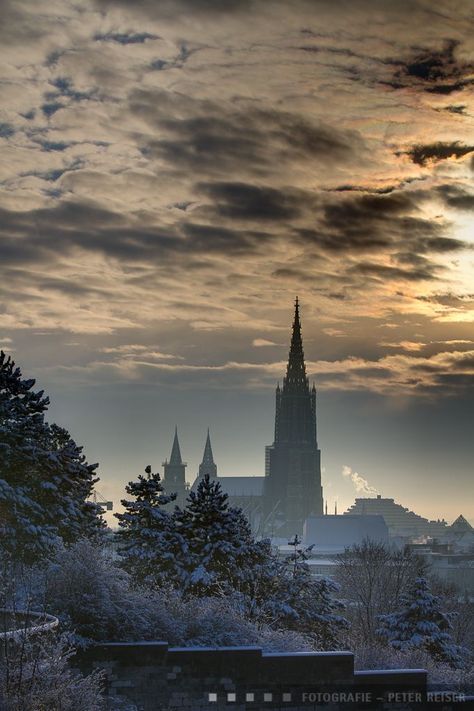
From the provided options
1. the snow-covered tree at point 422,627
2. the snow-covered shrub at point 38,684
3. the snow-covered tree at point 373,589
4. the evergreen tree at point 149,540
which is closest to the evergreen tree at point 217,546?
the evergreen tree at point 149,540

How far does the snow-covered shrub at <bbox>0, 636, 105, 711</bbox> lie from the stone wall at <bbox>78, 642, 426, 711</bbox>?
491cm

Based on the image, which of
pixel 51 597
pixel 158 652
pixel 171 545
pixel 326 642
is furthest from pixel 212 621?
pixel 326 642

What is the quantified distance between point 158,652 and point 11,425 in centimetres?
1536

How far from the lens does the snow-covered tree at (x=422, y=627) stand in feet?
167

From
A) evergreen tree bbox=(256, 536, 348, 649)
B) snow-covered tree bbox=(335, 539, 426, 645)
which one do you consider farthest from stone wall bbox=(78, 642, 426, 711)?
snow-covered tree bbox=(335, 539, 426, 645)

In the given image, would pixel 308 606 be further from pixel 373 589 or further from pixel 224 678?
pixel 373 589

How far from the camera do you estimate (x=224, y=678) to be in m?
29.2

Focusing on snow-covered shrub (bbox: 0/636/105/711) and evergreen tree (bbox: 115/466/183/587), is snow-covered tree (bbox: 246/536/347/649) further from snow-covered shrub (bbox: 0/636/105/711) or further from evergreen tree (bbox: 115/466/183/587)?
snow-covered shrub (bbox: 0/636/105/711)

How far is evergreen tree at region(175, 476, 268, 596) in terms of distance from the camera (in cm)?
4409

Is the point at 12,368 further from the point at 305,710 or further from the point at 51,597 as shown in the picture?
the point at 305,710

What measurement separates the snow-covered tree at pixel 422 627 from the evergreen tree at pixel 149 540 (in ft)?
41.9

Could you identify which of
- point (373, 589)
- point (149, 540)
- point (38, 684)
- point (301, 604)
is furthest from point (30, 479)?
point (373, 589)

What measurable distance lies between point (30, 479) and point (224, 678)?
1481cm

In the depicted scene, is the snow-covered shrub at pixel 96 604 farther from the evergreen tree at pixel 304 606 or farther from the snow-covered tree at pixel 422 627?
the snow-covered tree at pixel 422 627
